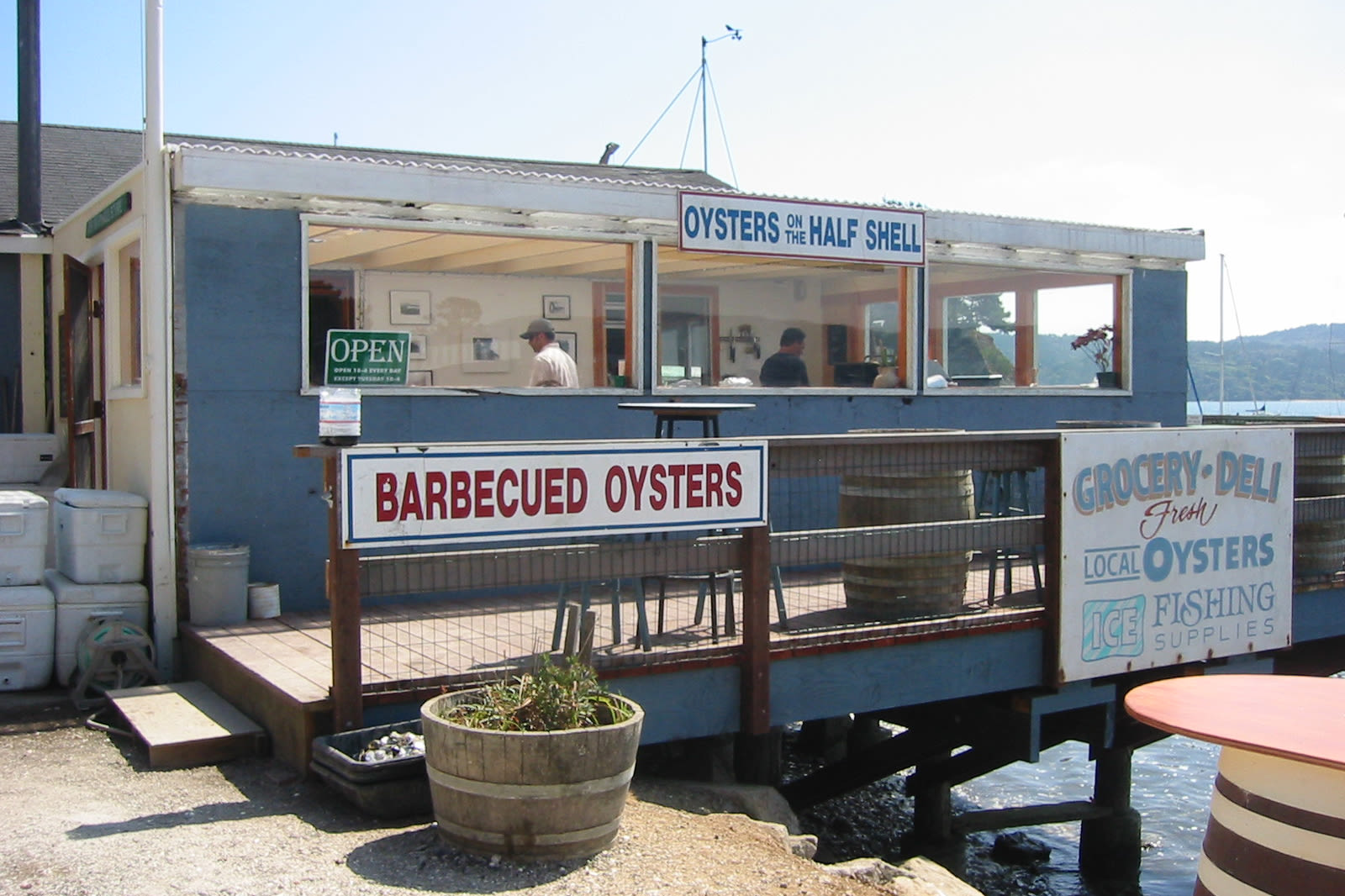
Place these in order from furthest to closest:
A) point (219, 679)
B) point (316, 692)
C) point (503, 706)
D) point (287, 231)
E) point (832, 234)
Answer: point (832, 234), point (287, 231), point (219, 679), point (316, 692), point (503, 706)

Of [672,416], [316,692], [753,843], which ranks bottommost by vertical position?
[753,843]

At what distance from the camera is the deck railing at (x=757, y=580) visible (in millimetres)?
5750

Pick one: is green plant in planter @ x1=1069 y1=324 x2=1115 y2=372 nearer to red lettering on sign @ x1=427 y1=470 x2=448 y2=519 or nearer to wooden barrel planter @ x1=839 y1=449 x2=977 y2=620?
wooden barrel planter @ x1=839 y1=449 x2=977 y2=620

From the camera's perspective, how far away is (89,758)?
20.4 feet

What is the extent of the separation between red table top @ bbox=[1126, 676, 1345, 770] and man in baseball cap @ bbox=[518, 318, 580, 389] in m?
5.62

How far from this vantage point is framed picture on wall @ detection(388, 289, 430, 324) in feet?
29.8

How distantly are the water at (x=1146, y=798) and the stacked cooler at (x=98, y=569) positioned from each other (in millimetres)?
6628

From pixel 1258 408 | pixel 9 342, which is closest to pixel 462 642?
pixel 9 342

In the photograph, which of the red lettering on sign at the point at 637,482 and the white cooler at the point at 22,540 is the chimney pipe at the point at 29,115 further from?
the red lettering on sign at the point at 637,482

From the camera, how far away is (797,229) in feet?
33.4

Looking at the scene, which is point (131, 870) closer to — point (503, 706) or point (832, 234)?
point (503, 706)

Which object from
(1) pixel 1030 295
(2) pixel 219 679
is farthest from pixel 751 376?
(2) pixel 219 679

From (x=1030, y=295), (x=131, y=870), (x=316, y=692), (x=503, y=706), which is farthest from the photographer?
(x=1030, y=295)

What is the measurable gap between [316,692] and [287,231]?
355 cm
